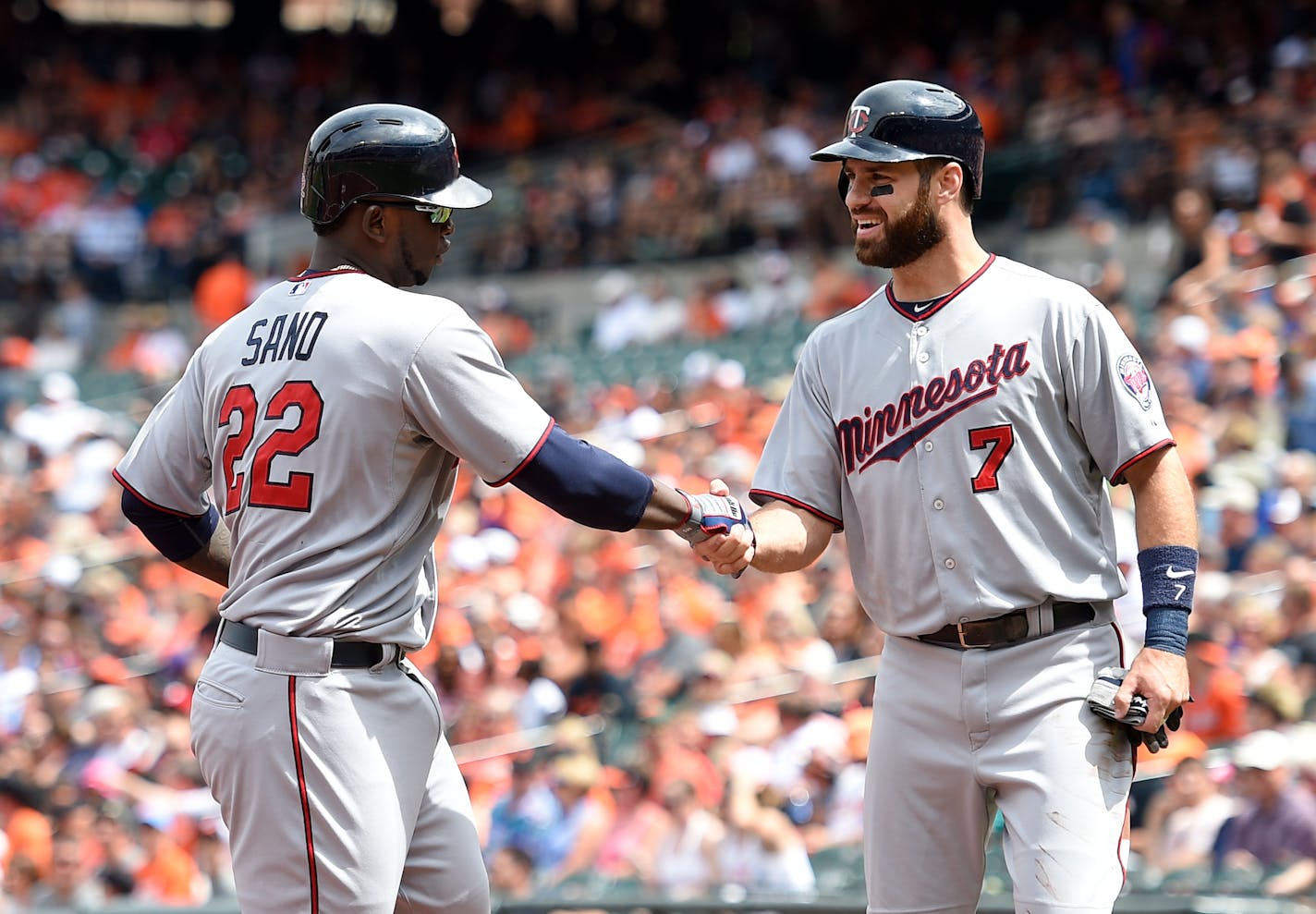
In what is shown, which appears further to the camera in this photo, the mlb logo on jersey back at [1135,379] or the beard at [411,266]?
the beard at [411,266]

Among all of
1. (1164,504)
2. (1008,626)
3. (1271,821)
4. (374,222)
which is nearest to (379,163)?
(374,222)

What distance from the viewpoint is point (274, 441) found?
317 cm

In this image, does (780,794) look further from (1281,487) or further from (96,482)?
(96,482)

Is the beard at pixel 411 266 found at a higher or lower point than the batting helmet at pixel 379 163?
lower

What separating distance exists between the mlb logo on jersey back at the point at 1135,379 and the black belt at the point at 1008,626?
0.43 m

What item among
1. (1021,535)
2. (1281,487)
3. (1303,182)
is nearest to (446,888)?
(1021,535)

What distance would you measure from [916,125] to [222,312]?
1292 centimetres

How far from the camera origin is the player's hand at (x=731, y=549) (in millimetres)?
3463

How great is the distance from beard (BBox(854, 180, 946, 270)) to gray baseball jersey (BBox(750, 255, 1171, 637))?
0.41 feet

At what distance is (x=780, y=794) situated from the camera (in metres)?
7.03

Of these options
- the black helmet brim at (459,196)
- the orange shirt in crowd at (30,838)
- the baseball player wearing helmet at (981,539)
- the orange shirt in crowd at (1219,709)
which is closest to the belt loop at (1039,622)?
the baseball player wearing helmet at (981,539)

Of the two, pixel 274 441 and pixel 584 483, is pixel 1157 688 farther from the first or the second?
pixel 274 441

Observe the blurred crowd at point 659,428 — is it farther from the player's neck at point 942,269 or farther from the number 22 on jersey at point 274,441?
the number 22 on jersey at point 274,441

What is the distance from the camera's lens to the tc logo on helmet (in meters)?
Answer: 3.47
